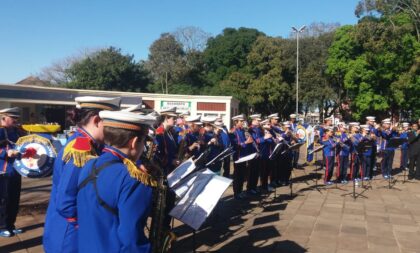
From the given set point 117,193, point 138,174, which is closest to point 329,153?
point 138,174

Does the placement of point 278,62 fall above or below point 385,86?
above

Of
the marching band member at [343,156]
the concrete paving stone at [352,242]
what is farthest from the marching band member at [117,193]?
the marching band member at [343,156]

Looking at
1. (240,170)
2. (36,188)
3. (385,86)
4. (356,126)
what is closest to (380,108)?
(385,86)

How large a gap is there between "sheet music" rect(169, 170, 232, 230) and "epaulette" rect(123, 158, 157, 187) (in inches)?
61.6

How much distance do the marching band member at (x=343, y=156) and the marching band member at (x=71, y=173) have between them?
33.2ft

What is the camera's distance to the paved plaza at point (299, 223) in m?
6.45

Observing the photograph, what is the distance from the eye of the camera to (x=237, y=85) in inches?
1695

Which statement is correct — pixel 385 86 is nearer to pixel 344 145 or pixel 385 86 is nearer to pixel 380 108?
pixel 380 108

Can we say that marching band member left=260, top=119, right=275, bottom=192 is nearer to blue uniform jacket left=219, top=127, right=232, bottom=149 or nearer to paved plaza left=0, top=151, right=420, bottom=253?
paved plaza left=0, top=151, right=420, bottom=253

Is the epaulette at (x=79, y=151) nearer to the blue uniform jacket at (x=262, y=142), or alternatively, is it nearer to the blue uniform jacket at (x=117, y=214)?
the blue uniform jacket at (x=117, y=214)

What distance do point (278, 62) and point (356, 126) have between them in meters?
28.7

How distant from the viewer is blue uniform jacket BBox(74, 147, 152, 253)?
2287mm

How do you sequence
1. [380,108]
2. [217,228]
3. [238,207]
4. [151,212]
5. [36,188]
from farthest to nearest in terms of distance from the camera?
1. [380,108]
2. [36,188]
3. [238,207]
4. [217,228]
5. [151,212]

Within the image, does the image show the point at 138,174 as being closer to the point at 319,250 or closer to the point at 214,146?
the point at 319,250
